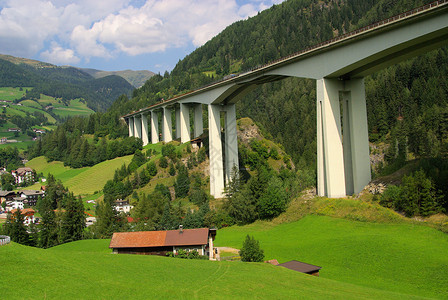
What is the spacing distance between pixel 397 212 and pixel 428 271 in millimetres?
10748

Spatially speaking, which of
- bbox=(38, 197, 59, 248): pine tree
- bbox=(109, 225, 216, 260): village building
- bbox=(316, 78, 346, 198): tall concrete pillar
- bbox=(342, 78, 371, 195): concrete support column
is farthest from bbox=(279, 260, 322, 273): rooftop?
bbox=(38, 197, 59, 248): pine tree

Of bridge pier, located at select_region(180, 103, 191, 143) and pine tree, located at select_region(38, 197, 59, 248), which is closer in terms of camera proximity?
pine tree, located at select_region(38, 197, 59, 248)

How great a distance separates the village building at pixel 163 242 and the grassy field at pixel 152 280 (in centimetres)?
545

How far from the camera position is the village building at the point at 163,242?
2997 cm

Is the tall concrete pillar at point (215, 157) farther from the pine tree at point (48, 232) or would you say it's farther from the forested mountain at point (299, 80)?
the pine tree at point (48, 232)

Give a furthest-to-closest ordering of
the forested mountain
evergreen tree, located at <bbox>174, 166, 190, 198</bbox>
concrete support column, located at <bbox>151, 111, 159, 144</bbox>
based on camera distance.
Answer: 1. concrete support column, located at <bbox>151, 111, 159, 144</bbox>
2. the forested mountain
3. evergreen tree, located at <bbox>174, 166, 190, 198</bbox>

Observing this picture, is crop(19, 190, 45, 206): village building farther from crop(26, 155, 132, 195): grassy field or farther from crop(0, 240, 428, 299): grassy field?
crop(0, 240, 428, 299): grassy field

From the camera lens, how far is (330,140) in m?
37.2

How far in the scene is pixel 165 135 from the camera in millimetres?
83375

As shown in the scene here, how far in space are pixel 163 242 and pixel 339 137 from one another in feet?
65.8

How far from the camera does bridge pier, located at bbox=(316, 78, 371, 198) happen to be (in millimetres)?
37375

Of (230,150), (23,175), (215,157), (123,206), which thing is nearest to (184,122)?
(215,157)

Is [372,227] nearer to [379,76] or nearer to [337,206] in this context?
[337,206]

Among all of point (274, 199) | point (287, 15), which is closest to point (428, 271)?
point (274, 199)
